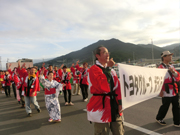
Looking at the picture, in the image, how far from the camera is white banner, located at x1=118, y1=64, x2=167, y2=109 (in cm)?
210

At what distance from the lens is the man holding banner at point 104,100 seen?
203 cm

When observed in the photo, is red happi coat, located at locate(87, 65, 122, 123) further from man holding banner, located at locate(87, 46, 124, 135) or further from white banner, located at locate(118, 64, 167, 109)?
white banner, located at locate(118, 64, 167, 109)

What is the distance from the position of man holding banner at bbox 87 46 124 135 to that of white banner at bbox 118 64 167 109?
13 cm

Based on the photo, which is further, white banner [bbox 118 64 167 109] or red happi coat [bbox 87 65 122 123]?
white banner [bbox 118 64 167 109]

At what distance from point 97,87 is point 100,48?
641mm

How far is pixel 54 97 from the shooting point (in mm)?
4645

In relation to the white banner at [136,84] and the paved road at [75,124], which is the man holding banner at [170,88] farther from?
the white banner at [136,84]

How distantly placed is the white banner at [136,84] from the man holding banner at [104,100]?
0.43ft

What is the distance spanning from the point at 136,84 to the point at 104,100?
67cm

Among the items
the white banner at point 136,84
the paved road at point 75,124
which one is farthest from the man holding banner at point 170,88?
the white banner at point 136,84

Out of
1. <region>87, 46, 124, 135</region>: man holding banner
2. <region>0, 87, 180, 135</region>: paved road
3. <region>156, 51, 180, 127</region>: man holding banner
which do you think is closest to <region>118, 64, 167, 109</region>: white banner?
<region>87, 46, 124, 135</region>: man holding banner

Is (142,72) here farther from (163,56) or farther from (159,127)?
(159,127)

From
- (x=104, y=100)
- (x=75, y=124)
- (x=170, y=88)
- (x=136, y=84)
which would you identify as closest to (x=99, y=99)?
(x=104, y=100)

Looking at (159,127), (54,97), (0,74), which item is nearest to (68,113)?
(54,97)
